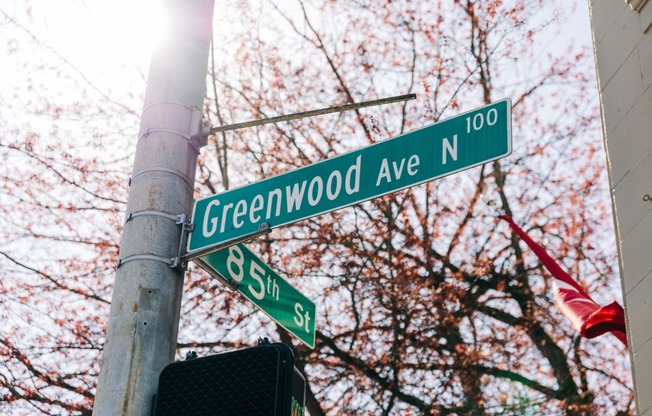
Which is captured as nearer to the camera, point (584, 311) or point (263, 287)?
point (263, 287)

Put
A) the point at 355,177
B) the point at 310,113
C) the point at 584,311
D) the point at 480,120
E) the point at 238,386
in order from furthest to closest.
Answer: the point at 584,311 < the point at 310,113 < the point at 355,177 < the point at 480,120 < the point at 238,386

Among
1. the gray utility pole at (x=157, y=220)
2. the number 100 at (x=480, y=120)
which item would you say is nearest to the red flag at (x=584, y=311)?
the number 100 at (x=480, y=120)

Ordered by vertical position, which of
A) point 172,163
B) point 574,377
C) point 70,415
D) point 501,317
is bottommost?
point 172,163

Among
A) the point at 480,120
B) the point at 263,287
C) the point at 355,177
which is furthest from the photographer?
the point at 263,287

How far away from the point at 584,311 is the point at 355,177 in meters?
5.56

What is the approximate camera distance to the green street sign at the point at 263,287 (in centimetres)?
403

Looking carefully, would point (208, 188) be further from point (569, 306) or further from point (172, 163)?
point (172, 163)

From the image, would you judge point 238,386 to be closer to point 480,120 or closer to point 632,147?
point 480,120

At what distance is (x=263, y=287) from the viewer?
427 centimetres

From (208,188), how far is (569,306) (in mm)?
8592

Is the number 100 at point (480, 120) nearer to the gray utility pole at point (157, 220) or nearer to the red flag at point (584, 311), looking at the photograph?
the gray utility pole at point (157, 220)

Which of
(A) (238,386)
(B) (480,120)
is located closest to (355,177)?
(B) (480,120)

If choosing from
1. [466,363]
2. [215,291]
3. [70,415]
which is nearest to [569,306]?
[466,363]

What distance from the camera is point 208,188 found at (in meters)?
15.8
